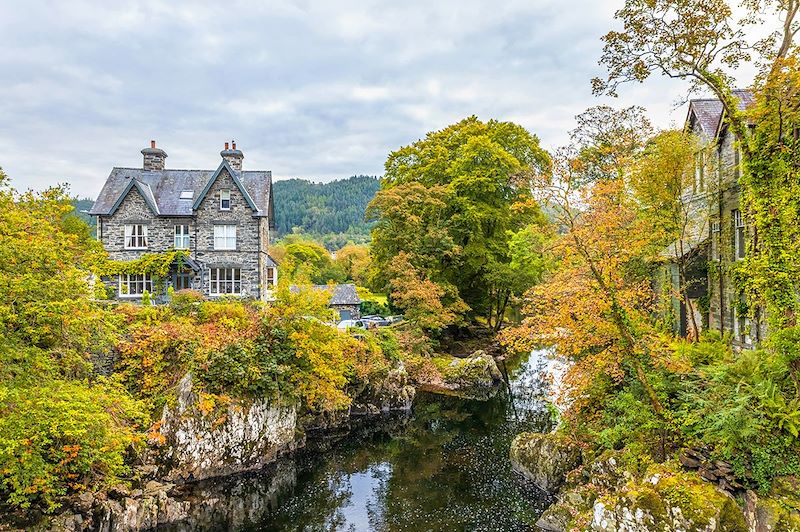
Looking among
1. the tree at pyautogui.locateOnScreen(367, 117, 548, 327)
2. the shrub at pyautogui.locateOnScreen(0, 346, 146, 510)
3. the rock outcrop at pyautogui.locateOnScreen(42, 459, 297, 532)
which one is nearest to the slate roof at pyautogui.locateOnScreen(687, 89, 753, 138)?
the tree at pyautogui.locateOnScreen(367, 117, 548, 327)

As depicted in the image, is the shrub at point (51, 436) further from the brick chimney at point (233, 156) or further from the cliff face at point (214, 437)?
the brick chimney at point (233, 156)

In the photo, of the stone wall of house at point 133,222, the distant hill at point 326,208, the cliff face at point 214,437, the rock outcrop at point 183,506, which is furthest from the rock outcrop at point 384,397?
the distant hill at point 326,208

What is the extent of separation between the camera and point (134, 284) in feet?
106

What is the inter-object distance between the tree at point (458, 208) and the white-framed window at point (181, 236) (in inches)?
518

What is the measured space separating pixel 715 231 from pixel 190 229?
31389mm

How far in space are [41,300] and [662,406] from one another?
687 inches

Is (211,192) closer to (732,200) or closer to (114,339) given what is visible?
(114,339)

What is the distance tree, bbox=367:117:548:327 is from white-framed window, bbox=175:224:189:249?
43.1 ft

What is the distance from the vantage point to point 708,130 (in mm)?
22078

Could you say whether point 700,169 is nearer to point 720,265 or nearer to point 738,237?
point 738,237

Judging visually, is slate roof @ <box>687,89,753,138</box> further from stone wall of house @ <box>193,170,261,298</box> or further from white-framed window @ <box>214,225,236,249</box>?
white-framed window @ <box>214,225,236,249</box>

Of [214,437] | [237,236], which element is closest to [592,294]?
[214,437]

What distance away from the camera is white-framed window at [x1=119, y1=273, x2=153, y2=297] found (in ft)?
105

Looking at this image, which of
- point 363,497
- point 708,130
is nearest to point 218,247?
point 363,497
